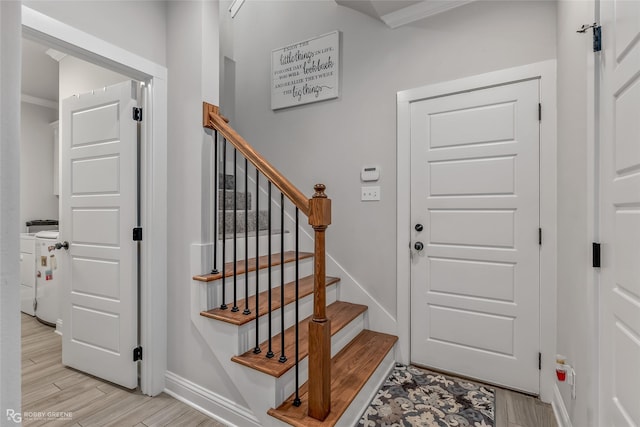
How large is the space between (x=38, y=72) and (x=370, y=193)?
12.9ft

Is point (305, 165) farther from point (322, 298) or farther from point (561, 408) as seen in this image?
point (561, 408)

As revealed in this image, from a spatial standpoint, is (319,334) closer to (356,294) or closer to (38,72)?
(356,294)

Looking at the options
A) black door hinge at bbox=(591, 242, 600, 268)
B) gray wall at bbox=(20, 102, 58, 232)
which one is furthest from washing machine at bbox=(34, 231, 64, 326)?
black door hinge at bbox=(591, 242, 600, 268)

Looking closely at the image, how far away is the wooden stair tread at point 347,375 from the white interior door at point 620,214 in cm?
108

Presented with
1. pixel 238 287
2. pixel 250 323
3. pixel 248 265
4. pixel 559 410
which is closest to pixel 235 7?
pixel 248 265

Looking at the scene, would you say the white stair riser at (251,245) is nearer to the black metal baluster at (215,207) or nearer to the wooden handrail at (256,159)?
the black metal baluster at (215,207)

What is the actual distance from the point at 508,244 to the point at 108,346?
9.28 feet

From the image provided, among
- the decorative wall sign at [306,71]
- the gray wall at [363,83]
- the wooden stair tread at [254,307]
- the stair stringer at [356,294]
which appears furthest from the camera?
the decorative wall sign at [306,71]

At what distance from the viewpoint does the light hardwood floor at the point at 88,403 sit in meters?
1.84

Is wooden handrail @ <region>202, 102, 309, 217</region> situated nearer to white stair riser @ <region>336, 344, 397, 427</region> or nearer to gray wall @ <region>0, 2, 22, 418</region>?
white stair riser @ <region>336, 344, 397, 427</region>

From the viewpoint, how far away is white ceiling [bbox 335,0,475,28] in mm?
2283

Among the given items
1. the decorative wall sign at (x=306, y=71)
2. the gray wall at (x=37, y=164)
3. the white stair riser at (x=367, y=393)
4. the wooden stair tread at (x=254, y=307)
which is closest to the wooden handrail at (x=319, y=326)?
the white stair riser at (x=367, y=393)

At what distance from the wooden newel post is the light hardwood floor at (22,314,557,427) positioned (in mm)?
724

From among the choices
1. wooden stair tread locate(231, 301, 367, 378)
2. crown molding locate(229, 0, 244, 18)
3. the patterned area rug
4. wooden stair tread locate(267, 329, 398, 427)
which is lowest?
the patterned area rug
